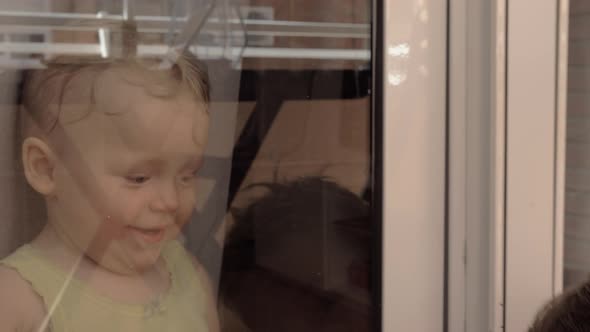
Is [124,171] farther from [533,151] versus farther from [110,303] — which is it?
[533,151]

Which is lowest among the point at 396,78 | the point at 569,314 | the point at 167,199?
the point at 569,314

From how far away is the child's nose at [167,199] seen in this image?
1.10 metres

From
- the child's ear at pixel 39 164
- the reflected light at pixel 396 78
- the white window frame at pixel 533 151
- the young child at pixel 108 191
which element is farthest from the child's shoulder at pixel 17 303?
the white window frame at pixel 533 151

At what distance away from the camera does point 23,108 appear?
40.0 inches

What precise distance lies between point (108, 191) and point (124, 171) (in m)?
0.03

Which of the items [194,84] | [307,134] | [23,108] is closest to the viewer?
[23,108]

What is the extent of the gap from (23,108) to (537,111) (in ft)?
2.51

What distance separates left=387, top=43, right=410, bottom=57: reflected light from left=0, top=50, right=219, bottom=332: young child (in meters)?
0.29

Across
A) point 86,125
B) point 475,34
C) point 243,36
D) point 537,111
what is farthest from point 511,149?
point 86,125

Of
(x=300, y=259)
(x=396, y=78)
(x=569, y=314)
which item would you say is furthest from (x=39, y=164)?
(x=569, y=314)

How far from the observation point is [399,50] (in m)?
1.27

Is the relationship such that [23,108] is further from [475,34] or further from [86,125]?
[475,34]

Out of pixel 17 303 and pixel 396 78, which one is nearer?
pixel 17 303

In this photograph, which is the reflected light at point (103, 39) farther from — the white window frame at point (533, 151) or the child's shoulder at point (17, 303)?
the white window frame at point (533, 151)
